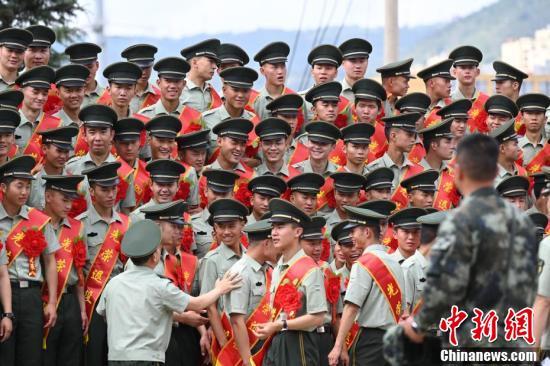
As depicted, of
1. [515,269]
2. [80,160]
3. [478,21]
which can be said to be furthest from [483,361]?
[478,21]

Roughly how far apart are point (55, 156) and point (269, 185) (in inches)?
76.1

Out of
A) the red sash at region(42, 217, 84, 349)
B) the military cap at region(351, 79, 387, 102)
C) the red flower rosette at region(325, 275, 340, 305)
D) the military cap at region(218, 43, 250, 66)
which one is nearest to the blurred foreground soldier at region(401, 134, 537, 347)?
the red flower rosette at region(325, 275, 340, 305)

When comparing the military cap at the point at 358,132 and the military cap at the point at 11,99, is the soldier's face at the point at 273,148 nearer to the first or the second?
the military cap at the point at 358,132

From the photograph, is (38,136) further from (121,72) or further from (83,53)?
(83,53)

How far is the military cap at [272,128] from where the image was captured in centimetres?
1227

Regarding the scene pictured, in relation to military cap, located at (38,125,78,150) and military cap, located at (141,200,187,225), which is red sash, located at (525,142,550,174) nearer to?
military cap, located at (141,200,187,225)

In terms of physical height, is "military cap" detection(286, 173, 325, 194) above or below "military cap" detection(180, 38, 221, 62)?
below

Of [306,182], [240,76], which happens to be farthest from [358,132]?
[240,76]

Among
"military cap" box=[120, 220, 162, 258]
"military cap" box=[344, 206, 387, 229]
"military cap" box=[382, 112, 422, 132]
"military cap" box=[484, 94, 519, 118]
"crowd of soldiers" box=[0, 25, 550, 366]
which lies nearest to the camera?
"military cap" box=[120, 220, 162, 258]

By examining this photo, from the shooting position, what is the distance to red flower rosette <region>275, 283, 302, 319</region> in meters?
9.78

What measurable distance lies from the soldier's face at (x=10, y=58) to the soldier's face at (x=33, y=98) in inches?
23.2

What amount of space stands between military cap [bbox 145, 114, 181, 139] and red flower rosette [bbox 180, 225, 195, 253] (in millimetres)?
1064

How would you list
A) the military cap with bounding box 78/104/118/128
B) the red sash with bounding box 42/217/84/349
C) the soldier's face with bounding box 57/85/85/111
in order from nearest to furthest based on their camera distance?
the red sash with bounding box 42/217/84/349
the military cap with bounding box 78/104/118/128
the soldier's face with bounding box 57/85/85/111

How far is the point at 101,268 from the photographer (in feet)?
36.1
